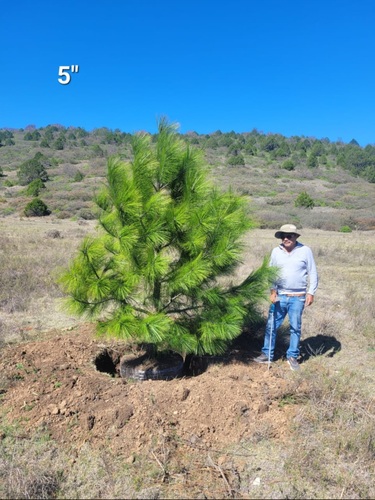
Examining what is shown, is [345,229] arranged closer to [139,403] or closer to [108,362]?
[108,362]

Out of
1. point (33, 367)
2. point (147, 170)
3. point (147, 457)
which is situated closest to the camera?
point (147, 457)

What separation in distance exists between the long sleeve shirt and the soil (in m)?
0.91

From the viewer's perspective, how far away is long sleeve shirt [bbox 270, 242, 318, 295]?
438 cm

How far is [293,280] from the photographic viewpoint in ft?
14.3

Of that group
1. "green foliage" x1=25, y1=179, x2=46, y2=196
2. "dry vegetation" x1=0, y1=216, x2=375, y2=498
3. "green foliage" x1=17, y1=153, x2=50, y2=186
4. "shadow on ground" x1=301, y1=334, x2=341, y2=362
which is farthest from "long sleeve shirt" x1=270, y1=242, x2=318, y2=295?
"green foliage" x1=17, y1=153, x2=50, y2=186

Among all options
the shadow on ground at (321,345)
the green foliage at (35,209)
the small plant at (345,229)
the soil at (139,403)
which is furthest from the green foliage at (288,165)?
the soil at (139,403)

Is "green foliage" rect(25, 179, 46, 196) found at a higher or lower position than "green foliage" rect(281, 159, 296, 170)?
lower

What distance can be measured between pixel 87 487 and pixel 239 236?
2.42 metres

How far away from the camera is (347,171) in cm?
4478

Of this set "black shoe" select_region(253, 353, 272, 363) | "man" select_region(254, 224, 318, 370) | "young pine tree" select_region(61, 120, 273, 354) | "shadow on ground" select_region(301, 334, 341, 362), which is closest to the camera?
"young pine tree" select_region(61, 120, 273, 354)

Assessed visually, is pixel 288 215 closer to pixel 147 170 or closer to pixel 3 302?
pixel 3 302

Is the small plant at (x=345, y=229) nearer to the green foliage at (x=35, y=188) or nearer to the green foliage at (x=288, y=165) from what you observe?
the green foliage at (x=35, y=188)

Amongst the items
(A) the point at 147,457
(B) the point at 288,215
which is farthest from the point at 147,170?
(B) the point at 288,215

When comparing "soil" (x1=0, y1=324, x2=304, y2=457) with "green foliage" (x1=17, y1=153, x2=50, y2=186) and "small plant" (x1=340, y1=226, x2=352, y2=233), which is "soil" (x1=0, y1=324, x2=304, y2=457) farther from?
"green foliage" (x1=17, y1=153, x2=50, y2=186)
